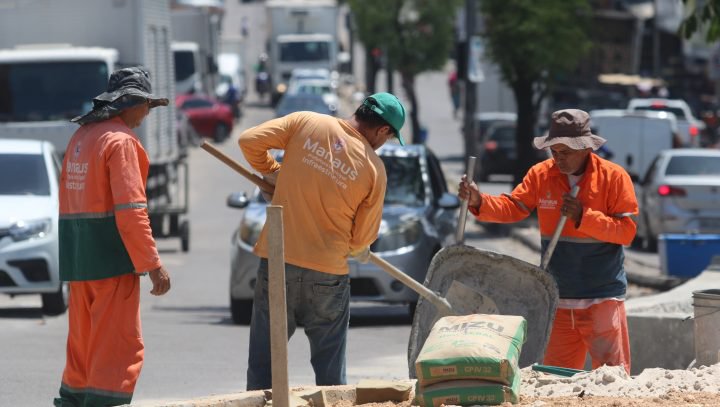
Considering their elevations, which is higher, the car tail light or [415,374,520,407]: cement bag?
[415,374,520,407]: cement bag

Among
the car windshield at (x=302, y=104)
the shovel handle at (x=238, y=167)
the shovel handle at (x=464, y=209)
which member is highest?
the shovel handle at (x=238, y=167)

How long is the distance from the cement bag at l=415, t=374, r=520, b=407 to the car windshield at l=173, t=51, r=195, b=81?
41046mm

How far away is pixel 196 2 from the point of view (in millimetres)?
55188

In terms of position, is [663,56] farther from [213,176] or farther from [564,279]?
[564,279]

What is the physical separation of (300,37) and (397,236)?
51.6 meters

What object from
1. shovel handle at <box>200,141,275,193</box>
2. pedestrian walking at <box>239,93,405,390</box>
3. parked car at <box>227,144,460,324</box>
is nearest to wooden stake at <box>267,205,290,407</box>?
pedestrian walking at <box>239,93,405,390</box>

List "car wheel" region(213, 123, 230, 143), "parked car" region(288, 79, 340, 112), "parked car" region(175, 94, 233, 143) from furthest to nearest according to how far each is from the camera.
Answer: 1. "parked car" region(288, 79, 340, 112)
2. "car wheel" region(213, 123, 230, 143)
3. "parked car" region(175, 94, 233, 143)

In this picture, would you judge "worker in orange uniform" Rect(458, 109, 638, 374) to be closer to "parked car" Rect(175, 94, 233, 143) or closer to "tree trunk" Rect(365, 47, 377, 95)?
"parked car" Rect(175, 94, 233, 143)

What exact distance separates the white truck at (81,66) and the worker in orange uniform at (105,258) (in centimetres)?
1296

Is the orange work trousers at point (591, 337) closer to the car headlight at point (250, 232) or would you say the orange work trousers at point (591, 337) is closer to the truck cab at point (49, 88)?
the car headlight at point (250, 232)

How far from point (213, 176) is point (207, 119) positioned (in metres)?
8.14

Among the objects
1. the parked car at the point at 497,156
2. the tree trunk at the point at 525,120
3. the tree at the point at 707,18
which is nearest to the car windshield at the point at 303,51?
the parked car at the point at 497,156

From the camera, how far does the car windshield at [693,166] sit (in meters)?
22.5

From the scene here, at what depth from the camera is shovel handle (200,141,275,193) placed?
7195mm
